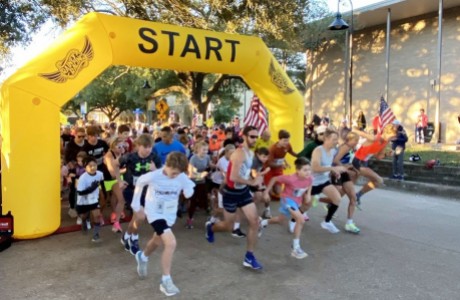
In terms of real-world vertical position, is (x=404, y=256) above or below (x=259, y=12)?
below

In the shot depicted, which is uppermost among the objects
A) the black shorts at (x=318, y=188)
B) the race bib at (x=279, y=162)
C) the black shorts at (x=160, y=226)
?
the race bib at (x=279, y=162)

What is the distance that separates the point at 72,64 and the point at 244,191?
3290 millimetres

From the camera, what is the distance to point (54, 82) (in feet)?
20.4

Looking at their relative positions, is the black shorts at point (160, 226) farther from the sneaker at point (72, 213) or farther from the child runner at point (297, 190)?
the sneaker at point (72, 213)

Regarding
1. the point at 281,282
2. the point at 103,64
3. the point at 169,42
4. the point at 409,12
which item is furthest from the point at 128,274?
the point at 409,12

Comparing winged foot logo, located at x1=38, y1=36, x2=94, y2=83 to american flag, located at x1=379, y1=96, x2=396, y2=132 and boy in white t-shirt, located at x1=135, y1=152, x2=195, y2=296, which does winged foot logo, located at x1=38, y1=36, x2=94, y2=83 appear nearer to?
boy in white t-shirt, located at x1=135, y1=152, x2=195, y2=296

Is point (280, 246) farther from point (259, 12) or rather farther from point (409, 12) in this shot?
point (409, 12)

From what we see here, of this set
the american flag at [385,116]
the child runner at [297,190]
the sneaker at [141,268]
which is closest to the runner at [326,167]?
the child runner at [297,190]

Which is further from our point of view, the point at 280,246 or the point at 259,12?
the point at 259,12

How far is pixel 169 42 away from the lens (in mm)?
7473

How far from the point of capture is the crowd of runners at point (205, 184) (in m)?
4.50

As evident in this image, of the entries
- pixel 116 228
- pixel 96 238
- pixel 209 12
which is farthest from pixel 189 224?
pixel 209 12

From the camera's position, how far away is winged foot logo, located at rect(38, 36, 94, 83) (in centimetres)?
625

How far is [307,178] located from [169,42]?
3501 mm
